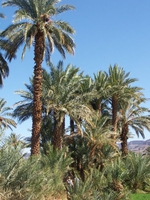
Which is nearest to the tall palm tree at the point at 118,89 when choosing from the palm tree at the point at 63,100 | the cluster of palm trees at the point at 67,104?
the cluster of palm trees at the point at 67,104

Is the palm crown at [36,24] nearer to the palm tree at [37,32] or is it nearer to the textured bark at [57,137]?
the palm tree at [37,32]

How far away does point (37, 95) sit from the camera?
19375 mm

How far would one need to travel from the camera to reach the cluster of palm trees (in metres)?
18.7

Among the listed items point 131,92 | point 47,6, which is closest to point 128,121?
point 131,92

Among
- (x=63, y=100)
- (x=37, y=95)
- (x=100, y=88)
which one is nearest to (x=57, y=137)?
(x=63, y=100)

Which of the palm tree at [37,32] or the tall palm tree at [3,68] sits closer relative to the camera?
the palm tree at [37,32]

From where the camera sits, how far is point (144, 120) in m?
30.3

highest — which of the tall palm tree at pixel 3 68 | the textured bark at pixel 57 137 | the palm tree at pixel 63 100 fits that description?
the tall palm tree at pixel 3 68

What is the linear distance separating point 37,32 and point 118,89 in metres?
10.5

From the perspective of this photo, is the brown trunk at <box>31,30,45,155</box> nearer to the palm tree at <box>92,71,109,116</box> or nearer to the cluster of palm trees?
the cluster of palm trees

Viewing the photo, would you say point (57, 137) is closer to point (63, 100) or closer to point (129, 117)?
point (63, 100)

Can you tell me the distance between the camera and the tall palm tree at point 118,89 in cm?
2741

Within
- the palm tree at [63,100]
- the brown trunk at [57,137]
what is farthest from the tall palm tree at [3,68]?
the brown trunk at [57,137]

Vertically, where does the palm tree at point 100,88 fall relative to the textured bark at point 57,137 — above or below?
above
